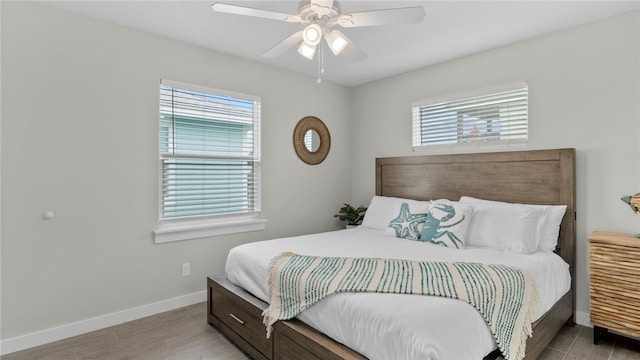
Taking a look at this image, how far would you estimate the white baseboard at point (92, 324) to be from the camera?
2381 mm

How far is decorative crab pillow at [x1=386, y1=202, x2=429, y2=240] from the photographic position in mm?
3098

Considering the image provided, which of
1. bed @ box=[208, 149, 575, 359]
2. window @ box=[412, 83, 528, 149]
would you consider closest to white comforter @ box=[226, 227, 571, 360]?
bed @ box=[208, 149, 575, 359]

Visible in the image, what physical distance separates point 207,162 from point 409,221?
210 centimetres

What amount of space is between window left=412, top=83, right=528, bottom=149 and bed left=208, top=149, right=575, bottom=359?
0.20 m

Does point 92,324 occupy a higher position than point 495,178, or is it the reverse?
point 495,178

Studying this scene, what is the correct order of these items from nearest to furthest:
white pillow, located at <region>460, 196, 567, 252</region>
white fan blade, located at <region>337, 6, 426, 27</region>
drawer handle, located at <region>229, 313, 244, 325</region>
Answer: white fan blade, located at <region>337, 6, 426, 27</region>, drawer handle, located at <region>229, 313, 244, 325</region>, white pillow, located at <region>460, 196, 567, 252</region>

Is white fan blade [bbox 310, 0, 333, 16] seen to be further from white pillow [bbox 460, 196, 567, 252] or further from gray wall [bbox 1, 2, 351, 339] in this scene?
white pillow [bbox 460, 196, 567, 252]

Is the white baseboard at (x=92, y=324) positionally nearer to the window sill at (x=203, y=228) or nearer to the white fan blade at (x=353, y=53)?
the window sill at (x=203, y=228)

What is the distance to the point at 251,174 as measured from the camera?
3.75 meters

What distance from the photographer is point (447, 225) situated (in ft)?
9.39

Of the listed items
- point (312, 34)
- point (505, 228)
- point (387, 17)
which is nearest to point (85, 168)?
point (312, 34)

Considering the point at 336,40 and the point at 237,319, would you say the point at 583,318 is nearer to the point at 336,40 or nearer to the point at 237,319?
the point at 237,319

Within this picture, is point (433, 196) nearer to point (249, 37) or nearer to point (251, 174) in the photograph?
point (251, 174)

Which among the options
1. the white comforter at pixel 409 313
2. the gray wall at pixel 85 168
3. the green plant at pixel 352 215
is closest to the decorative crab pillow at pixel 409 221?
the white comforter at pixel 409 313
